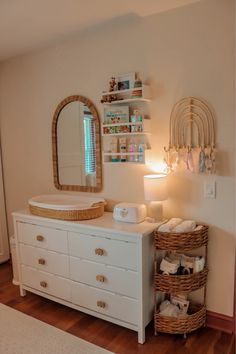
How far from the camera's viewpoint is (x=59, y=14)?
7.14 feet

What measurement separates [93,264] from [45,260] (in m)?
0.56

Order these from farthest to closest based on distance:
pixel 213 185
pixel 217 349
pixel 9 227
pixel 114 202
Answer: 1. pixel 9 227
2. pixel 114 202
3. pixel 213 185
4. pixel 217 349

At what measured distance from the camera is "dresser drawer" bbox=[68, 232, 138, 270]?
6.75 ft

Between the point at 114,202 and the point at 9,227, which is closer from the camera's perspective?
the point at 114,202

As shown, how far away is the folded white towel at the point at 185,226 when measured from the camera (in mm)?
2023

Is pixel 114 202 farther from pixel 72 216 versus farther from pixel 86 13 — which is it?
pixel 86 13

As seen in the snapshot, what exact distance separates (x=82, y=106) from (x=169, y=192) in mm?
1161

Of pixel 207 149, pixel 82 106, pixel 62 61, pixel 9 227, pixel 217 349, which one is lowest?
pixel 217 349

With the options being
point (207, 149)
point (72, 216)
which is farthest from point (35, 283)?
point (207, 149)

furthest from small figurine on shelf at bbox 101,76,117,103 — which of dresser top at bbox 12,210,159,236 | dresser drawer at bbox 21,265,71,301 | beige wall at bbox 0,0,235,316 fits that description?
dresser drawer at bbox 21,265,71,301

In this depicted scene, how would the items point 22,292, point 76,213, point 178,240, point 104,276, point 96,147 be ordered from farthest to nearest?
point 22,292 < point 96,147 < point 76,213 < point 104,276 < point 178,240

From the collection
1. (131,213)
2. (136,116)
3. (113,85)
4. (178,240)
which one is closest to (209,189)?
(178,240)

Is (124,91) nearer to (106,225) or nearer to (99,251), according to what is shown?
(106,225)

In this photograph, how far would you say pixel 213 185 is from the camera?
84.0 inches
